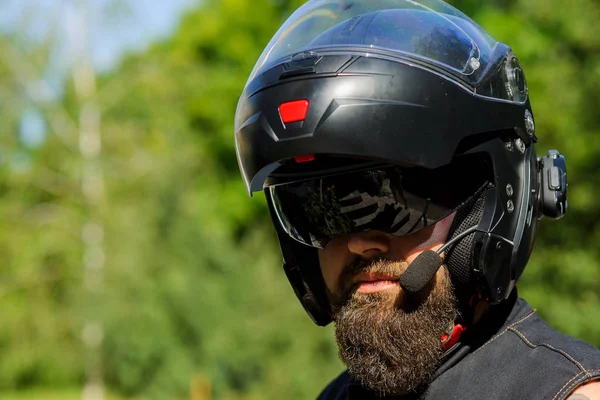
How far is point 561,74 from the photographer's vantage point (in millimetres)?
12875

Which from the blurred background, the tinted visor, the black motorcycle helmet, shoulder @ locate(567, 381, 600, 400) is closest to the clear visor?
the black motorcycle helmet

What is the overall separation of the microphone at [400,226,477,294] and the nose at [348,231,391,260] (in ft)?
0.30

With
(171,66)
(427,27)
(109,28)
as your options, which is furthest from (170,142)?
(427,27)

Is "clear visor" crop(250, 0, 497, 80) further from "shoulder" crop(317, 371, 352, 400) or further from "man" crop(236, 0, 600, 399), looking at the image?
"shoulder" crop(317, 371, 352, 400)

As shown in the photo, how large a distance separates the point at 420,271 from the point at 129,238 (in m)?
16.0

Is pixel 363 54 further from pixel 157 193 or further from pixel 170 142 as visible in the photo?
pixel 170 142

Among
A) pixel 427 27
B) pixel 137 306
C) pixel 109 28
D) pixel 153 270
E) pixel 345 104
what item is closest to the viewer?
pixel 345 104

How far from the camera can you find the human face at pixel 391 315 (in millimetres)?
1971

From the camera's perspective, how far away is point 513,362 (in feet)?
6.33

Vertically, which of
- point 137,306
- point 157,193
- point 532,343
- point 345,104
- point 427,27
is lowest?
point 137,306

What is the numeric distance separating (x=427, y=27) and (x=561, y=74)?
1155cm

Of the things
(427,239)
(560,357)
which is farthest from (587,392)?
(427,239)

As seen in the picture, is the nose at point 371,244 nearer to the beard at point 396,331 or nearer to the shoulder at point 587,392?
the beard at point 396,331

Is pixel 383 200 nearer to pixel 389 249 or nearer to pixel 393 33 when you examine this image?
pixel 389 249
